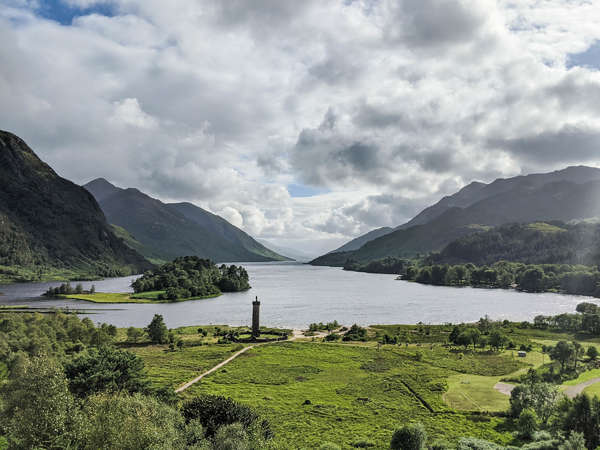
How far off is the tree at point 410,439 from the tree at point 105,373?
33.1m

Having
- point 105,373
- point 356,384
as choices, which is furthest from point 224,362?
point 105,373

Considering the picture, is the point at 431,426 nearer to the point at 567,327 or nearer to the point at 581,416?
the point at 581,416

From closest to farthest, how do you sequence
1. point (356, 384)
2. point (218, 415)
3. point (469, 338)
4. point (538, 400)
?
point (218, 415)
point (538, 400)
point (356, 384)
point (469, 338)

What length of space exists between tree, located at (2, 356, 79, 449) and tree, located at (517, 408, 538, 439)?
52.3 metres

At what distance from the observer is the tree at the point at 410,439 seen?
43.2 meters

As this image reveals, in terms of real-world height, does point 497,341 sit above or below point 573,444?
below

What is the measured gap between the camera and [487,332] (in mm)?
119625

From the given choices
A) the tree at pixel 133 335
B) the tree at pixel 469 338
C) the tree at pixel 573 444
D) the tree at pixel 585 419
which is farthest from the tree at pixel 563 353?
the tree at pixel 133 335

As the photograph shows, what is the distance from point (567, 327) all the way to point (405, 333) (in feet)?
168

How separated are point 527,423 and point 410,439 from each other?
64.2 feet

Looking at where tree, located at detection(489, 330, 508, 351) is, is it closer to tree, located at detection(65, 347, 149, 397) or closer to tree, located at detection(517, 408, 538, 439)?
tree, located at detection(517, 408, 538, 439)

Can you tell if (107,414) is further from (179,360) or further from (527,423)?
(179,360)

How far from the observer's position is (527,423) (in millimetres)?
52031

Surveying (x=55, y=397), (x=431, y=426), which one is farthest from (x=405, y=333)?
(x=55, y=397)
